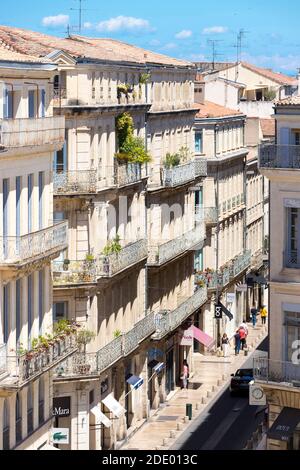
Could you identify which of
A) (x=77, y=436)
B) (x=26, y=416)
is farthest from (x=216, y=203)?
(x=26, y=416)

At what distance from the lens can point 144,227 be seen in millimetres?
80625

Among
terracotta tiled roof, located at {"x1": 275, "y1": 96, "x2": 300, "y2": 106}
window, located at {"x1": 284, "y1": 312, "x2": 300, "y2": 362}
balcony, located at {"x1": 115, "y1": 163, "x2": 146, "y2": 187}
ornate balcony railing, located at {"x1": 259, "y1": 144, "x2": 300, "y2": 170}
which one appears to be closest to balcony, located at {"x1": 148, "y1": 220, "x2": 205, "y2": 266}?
balcony, located at {"x1": 115, "y1": 163, "x2": 146, "y2": 187}

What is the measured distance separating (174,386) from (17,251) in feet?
120

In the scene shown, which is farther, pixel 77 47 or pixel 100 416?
pixel 77 47

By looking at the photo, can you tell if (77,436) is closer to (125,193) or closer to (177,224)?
(125,193)

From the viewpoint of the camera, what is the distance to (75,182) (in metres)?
68.8

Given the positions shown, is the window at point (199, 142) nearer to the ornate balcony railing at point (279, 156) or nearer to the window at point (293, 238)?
the ornate balcony railing at point (279, 156)

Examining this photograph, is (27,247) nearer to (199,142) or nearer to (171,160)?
(171,160)

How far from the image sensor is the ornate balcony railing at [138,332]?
74.8 m

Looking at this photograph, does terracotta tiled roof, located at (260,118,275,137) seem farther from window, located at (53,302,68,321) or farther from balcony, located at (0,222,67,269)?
balcony, located at (0,222,67,269)

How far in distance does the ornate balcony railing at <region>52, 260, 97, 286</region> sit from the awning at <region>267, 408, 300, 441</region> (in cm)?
1544

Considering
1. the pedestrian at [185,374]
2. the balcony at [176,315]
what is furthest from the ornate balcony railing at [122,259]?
the pedestrian at [185,374]

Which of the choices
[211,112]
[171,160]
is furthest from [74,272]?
[211,112]

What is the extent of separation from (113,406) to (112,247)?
21.1 feet
